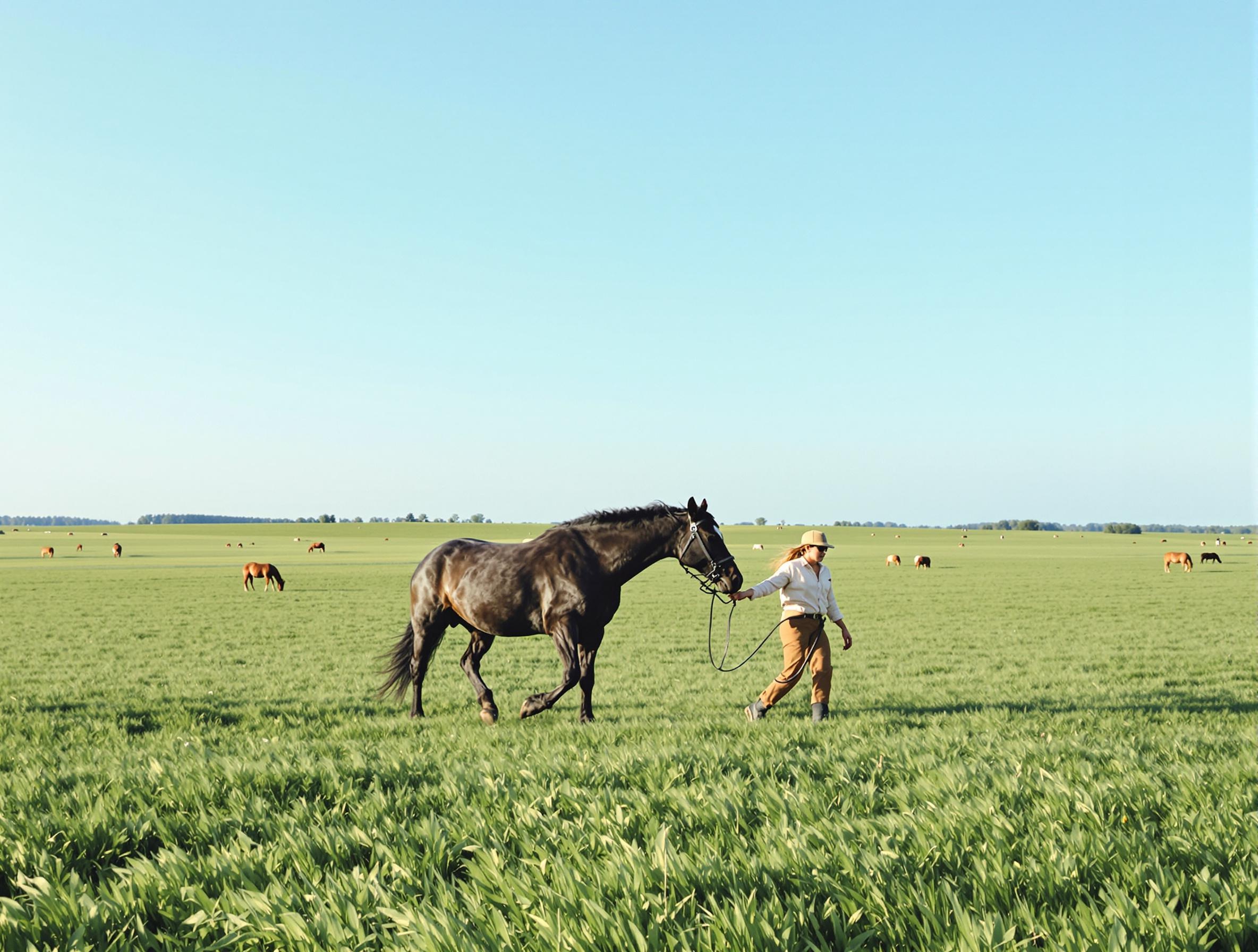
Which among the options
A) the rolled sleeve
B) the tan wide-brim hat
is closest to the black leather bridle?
the rolled sleeve

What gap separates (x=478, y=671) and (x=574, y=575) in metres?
2.04

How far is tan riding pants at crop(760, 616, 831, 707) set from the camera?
32.7 feet

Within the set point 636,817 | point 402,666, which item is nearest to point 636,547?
point 402,666

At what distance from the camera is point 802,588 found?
10.1m

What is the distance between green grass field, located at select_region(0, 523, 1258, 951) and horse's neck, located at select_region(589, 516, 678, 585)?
1.81 metres

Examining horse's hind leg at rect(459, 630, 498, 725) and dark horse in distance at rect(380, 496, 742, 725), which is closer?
dark horse in distance at rect(380, 496, 742, 725)

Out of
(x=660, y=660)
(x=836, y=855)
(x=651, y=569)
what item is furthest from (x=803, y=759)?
(x=651, y=569)

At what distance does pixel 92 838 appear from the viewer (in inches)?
186

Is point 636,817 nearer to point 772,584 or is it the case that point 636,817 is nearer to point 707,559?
point 707,559

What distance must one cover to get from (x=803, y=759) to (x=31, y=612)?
1235 inches

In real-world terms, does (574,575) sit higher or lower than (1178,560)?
higher

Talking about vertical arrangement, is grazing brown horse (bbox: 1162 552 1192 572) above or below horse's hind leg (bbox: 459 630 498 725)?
below

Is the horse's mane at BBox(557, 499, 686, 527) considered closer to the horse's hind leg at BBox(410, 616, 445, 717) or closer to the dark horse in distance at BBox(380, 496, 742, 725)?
the dark horse in distance at BBox(380, 496, 742, 725)

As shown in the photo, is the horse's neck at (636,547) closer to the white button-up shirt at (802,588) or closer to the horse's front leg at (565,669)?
the horse's front leg at (565,669)
